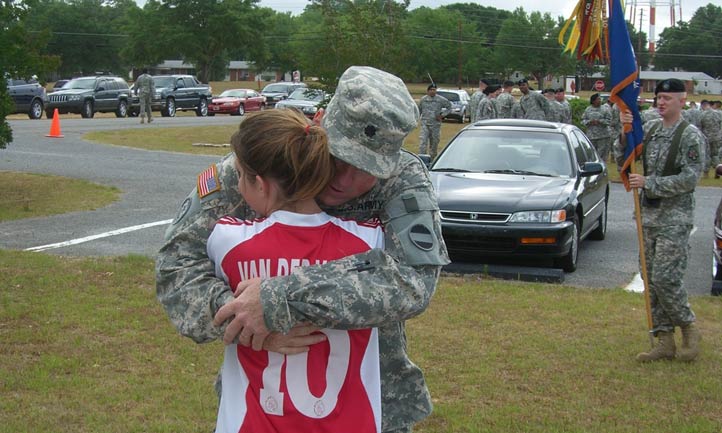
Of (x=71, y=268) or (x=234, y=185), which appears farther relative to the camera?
(x=71, y=268)

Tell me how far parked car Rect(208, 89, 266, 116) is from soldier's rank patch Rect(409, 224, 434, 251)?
42.0 m

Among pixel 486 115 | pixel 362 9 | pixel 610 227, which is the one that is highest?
pixel 362 9

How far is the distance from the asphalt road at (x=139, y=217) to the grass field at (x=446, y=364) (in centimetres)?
174

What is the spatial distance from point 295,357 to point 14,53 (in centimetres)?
1282

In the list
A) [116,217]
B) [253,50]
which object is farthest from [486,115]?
[253,50]

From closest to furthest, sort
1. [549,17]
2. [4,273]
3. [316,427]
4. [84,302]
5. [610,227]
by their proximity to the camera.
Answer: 1. [316,427]
2. [84,302]
3. [4,273]
4. [610,227]
5. [549,17]

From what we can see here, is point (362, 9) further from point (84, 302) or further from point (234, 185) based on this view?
point (234, 185)

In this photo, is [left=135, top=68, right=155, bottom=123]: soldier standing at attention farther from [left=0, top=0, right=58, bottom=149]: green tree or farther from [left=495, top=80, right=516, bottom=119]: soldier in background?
[left=0, top=0, right=58, bottom=149]: green tree

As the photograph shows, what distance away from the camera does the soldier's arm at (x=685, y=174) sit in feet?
20.5

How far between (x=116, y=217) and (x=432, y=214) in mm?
10736

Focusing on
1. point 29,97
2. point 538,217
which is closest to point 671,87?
point 538,217

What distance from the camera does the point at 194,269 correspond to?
7.06 ft

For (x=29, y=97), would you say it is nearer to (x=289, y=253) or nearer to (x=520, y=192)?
(x=520, y=192)

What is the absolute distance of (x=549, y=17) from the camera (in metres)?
123
